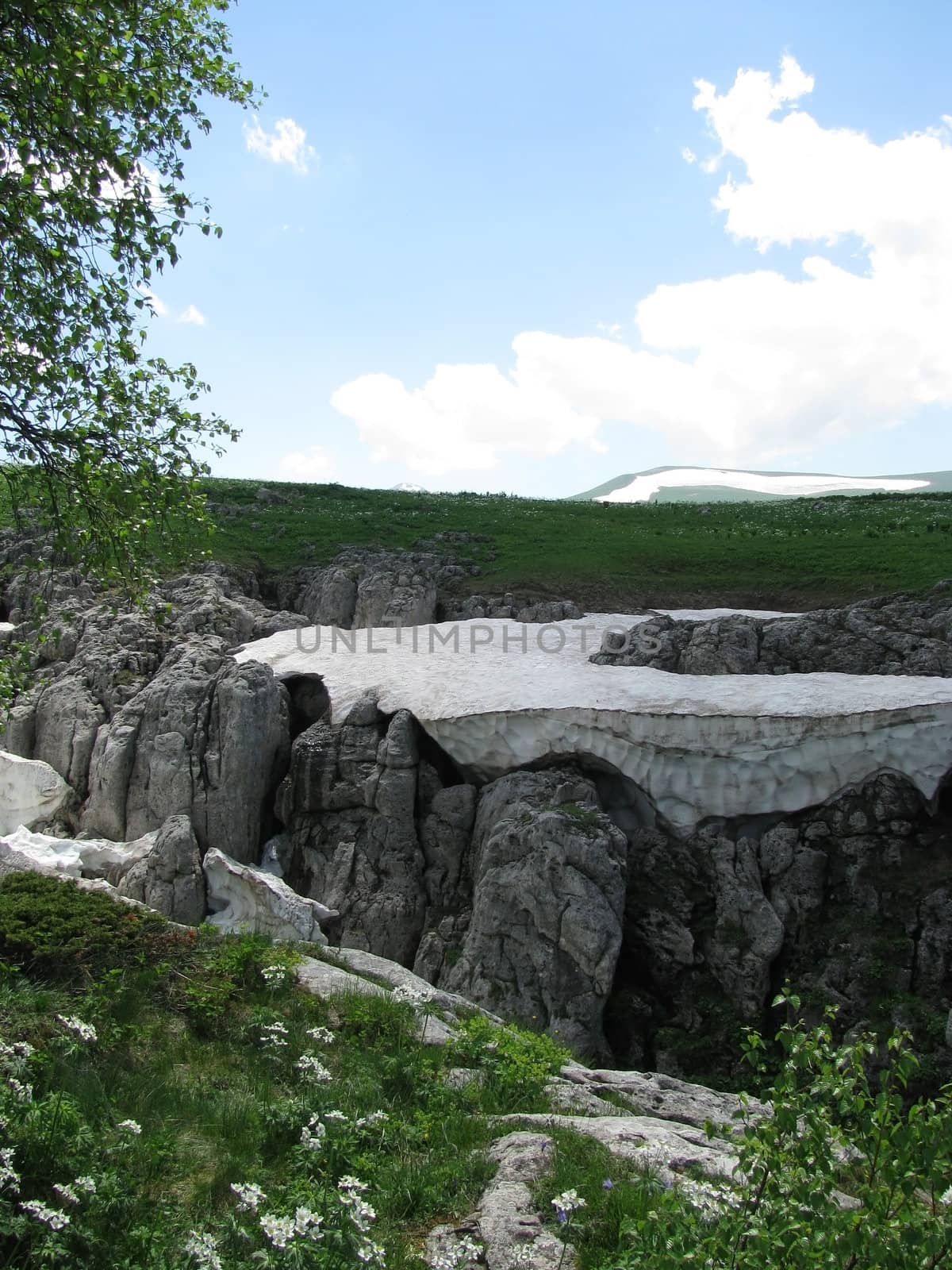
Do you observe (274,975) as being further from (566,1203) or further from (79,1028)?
(566,1203)

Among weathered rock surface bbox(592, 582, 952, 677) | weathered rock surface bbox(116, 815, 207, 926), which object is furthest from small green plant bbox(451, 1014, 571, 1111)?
weathered rock surface bbox(592, 582, 952, 677)

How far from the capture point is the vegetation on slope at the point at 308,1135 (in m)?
5.77

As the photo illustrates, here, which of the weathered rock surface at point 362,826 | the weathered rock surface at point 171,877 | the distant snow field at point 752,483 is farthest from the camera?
the distant snow field at point 752,483

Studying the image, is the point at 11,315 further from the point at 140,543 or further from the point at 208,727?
the point at 208,727

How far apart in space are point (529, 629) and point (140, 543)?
2178 cm

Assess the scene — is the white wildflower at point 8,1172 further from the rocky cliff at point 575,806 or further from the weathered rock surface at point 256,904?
the weathered rock surface at point 256,904

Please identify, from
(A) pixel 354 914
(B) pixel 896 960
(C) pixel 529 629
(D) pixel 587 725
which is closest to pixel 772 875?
(B) pixel 896 960

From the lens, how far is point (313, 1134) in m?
9.75

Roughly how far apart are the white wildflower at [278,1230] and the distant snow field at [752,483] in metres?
144

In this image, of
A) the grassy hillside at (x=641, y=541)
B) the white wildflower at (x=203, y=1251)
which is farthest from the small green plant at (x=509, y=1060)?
the grassy hillside at (x=641, y=541)

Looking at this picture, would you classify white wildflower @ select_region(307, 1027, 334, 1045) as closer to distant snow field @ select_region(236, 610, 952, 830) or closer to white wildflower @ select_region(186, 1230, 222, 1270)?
white wildflower @ select_region(186, 1230, 222, 1270)

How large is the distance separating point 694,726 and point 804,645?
24.0 ft

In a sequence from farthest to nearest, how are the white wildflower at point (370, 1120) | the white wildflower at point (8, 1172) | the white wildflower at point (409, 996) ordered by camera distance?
the white wildflower at point (409, 996), the white wildflower at point (370, 1120), the white wildflower at point (8, 1172)

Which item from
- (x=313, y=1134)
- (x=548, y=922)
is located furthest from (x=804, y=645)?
(x=313, y=1134)
